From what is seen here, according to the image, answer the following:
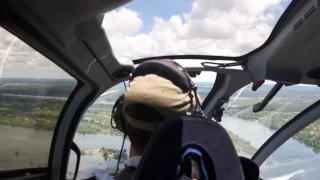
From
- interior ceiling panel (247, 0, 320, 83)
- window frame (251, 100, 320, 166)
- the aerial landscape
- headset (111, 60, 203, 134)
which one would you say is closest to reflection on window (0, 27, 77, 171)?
the aerial landscape

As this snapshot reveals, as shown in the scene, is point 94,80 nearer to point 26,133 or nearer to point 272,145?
point 26,133

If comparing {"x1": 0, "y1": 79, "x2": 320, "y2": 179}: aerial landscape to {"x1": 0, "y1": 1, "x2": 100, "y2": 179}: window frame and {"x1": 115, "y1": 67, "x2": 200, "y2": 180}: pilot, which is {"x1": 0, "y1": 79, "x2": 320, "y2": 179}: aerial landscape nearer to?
{"x1": 0, "y1": 1, "x2": 100, "y2": 179}: window frame

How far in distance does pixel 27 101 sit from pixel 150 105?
1735 millimetres

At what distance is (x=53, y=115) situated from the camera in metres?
3.47

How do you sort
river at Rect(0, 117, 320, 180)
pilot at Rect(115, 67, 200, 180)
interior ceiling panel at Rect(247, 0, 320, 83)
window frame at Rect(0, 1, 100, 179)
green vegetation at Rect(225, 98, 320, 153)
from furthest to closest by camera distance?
river at Rect(0, 117, 320, 180), green vegetation at Rect(225, 98, 320, 153), interior ceiling panel at Rect(247, 0, 320, 83), window frame at Rect(0, 1, 100, 179), pilot at Rect(115, 67, 200, 180)

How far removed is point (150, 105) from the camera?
1.52m

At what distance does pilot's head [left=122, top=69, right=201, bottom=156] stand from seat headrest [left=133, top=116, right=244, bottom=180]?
297mm

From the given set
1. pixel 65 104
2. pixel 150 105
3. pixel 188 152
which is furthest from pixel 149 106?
pixel 65 104

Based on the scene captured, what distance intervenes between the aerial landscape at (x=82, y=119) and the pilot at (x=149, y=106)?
0.74m

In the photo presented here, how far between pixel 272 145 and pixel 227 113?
0.61 m

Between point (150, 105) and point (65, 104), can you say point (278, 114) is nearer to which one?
point (65, 104)

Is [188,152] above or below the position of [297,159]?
above

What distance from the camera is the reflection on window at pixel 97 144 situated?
388 centimetres

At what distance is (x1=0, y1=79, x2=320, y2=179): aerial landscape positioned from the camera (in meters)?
2.77
